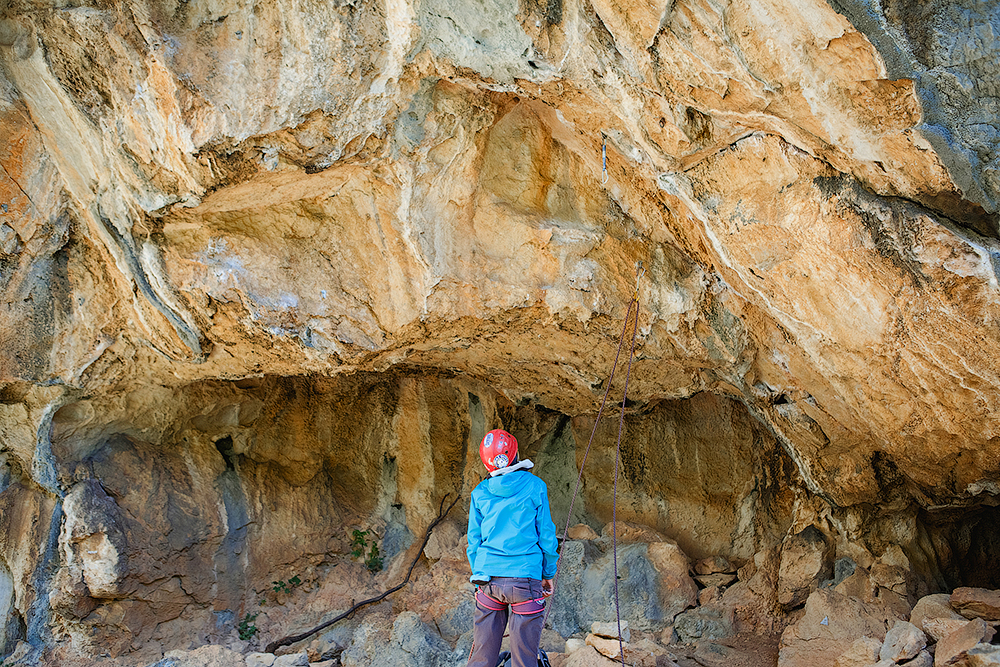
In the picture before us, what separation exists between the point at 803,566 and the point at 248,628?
124 inches

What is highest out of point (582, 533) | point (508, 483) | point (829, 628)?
point (508, 483)

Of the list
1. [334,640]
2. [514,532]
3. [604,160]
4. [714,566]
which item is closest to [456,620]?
[334,640]

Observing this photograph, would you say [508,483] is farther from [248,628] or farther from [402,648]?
[248,628]

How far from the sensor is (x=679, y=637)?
433 cm

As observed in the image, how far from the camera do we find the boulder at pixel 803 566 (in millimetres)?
4203

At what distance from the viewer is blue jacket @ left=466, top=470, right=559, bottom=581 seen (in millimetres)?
2822

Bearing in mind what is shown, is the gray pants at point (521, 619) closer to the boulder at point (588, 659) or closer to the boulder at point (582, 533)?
the boulder at point (588, 659)

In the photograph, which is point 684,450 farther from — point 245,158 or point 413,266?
point 245,158

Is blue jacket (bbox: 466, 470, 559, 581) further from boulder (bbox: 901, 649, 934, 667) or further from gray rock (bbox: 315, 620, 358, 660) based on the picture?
gray rock (bbox: 315, 620, 358, 660)

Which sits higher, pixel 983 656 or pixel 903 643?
pixel 983 656

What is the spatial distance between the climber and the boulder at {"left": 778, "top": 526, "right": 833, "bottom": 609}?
77.4 inches

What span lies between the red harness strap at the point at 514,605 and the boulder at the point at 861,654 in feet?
4.90

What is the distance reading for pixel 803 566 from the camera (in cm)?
426

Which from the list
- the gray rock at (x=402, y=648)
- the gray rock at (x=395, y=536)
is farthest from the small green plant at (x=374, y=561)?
the gray rock at (x=402, y=648)
